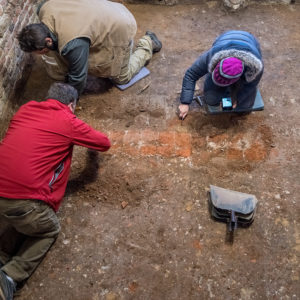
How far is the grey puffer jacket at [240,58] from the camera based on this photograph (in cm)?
230

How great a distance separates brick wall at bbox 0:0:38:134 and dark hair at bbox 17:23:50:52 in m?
0.43

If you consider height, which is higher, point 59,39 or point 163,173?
point 59,39

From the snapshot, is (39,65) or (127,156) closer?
(127,156)

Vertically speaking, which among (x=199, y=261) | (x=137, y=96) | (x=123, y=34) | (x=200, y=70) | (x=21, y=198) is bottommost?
(x=199, y=261)

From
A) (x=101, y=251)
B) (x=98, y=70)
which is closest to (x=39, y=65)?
Answer: (x=98, y=70)

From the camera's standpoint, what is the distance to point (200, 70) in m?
2.66

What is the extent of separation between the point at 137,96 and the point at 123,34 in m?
0.60

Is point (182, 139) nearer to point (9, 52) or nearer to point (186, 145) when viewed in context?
point (186, 145)

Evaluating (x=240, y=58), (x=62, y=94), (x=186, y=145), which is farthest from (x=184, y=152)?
(x=62, y=94)

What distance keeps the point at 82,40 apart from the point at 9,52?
0.83 m

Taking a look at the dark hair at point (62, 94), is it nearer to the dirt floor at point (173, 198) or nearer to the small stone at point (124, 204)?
the dirt floor at point (173, 198)

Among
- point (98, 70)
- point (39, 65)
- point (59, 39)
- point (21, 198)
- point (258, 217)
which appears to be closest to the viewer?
point (21, 198)

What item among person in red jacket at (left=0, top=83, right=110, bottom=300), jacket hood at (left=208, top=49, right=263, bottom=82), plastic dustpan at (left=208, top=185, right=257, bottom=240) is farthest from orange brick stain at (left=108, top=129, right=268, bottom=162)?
jacket hood at (left=208, top=49, right=263, bottom=82)

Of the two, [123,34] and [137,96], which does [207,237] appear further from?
[123,34]
